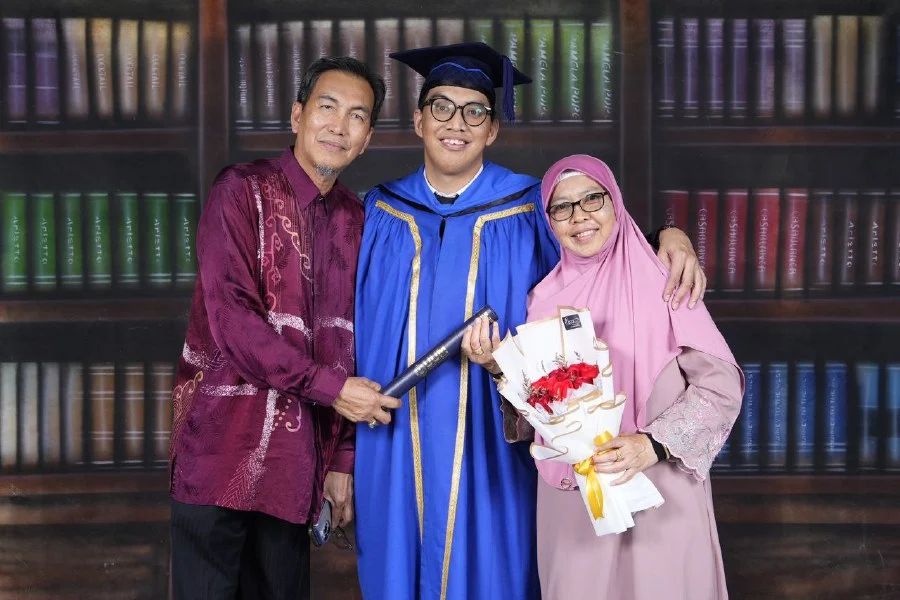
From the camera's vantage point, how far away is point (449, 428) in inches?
98.8

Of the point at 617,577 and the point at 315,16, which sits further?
the point at 315,16

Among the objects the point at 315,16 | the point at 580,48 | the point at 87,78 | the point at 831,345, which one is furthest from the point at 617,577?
the point at 87,78

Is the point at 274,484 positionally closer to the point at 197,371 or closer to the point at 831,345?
the point at 197,371

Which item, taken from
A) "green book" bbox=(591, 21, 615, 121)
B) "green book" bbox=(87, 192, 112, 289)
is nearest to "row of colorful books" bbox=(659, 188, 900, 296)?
"green book" bbox=(591, 21, 615, 121)

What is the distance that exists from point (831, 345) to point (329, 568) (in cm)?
219

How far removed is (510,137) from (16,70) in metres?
1.93

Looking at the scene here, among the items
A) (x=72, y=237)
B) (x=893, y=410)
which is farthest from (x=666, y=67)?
(x=72, y=237)

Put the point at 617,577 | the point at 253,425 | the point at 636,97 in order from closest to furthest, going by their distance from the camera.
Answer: the point at 617,577, the point at 253,425, the point at 636,97

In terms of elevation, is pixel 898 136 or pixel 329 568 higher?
pixel 898 136

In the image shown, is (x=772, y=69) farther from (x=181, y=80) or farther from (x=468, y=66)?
(x=181, y=80)

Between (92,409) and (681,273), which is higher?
(681,273)

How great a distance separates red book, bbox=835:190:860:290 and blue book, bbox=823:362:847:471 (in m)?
0.34

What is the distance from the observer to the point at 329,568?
3795mm

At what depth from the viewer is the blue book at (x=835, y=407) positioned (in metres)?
3.66
